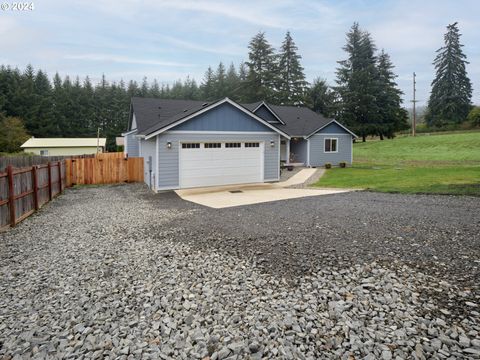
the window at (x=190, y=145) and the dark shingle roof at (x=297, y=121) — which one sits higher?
the dark shingle roof at (x=297, y=121)

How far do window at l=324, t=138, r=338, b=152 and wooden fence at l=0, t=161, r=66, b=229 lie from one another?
1928 cm

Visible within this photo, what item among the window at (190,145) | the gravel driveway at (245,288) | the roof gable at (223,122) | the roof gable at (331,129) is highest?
the roof gable at (331,129)

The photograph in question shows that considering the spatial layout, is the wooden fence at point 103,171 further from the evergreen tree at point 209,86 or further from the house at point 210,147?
the evergreen tree at point 209,86

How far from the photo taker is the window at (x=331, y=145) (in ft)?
83.4

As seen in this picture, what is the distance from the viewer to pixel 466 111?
46000 millimetres

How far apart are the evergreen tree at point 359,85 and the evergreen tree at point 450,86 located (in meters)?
10.6

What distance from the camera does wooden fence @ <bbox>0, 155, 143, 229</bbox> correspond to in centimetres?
803

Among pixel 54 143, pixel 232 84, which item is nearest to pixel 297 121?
pixel 54 143

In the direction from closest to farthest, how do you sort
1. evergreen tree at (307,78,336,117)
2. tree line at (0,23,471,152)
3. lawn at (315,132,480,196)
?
lawn at (315,132,480,196) < tree line at (0,23,471,152) < evergreen tree at (307,78,336,117)

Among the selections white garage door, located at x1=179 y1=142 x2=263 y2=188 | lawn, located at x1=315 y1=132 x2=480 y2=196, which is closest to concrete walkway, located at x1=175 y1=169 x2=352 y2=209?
white garage door, located at x1=179 y1=142 x2=263 y2=188

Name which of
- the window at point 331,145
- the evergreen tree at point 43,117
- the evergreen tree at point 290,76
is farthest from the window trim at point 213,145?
the evergreen tree at point 43,117

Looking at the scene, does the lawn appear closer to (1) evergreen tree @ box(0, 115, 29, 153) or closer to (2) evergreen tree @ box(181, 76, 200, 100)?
(2) evergreen tree @ box(181, 76, 200, 100)

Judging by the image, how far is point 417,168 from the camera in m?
21.1

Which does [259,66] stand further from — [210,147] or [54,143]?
[210,147]
